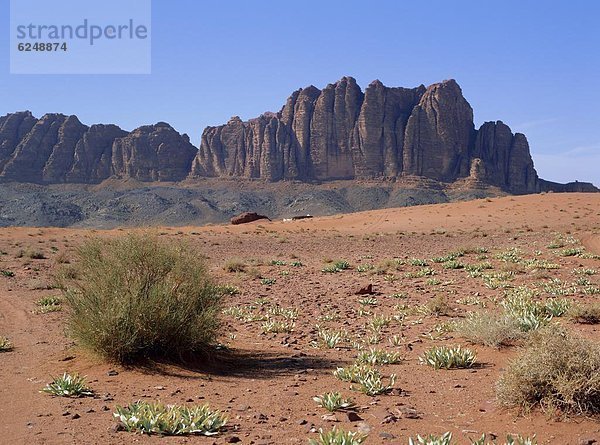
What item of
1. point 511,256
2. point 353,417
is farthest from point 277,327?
point 511,256

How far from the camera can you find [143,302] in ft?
25.9

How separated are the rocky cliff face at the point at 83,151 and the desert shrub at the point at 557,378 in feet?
452

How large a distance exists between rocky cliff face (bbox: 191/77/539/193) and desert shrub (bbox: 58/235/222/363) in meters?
119

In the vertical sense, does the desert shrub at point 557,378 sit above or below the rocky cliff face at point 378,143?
below

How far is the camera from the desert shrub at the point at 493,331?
856 centimetres

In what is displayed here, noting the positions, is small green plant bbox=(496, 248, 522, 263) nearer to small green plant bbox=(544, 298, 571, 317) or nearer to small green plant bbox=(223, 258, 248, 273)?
small green plant bbox=(223, 258, 248, 273)

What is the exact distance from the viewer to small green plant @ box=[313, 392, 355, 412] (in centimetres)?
603

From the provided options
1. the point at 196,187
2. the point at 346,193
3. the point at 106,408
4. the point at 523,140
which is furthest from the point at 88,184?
the point at 106,408

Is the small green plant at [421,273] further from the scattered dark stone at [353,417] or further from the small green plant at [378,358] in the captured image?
the scattered dark stone at [353,417]

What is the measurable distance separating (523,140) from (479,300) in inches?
5295

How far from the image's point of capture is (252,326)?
12.0m

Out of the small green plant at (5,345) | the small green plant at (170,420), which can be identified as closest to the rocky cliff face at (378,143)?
the small green plant at (5,345)

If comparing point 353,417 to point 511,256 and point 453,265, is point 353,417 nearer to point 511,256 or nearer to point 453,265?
point 453,265

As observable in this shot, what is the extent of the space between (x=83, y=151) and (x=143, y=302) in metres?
143
